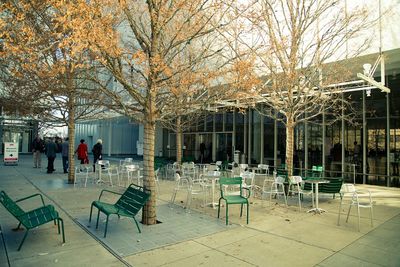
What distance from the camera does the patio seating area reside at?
4547mm

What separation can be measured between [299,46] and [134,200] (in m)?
7.29

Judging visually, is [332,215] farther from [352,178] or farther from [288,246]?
[352,178]

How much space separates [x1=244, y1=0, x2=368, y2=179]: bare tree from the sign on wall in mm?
Result: 16890

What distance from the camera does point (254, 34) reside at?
408 inches

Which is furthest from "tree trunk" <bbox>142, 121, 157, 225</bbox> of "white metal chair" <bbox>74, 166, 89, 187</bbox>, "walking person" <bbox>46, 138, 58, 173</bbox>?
"walking person" <bbox>46, 138, 58, 173</bbox>

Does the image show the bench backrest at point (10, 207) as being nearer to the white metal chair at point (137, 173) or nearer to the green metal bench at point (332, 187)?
the white metal chair at point (137, 173)

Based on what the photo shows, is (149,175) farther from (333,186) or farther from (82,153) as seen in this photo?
(82,153)

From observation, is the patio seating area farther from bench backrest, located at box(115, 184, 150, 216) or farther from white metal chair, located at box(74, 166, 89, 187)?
white metal chair, located at box(74, 166, 89, 187)

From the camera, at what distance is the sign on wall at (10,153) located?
62.2 feet

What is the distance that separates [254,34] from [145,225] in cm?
743

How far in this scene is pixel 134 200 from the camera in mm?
5910

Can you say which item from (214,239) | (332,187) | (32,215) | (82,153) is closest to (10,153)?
(82,153)

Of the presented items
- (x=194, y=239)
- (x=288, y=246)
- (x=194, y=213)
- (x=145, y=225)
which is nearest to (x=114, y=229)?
(x=145, y=225)

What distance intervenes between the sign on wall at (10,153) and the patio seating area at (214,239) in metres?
13.2
